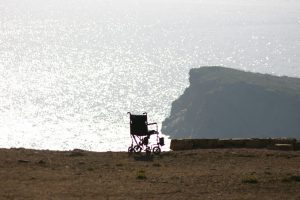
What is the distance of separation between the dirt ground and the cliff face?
14390cm

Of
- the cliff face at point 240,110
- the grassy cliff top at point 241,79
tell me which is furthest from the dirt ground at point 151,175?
the grassy cliff top at point 241,79

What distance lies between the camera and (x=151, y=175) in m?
17.2

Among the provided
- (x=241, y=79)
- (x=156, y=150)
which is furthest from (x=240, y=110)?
(x=156, y=150)

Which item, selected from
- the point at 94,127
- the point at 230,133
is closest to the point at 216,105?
the point at 230,133

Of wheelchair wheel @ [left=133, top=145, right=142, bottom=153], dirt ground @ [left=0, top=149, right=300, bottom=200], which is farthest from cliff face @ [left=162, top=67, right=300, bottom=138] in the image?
dirt ground @ [left=0, top=149, right=300, bottom=200]

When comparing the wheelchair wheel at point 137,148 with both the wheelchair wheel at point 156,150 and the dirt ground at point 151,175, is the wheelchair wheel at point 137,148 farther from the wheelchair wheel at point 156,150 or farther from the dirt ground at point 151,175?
the dirt ground at point 151,175

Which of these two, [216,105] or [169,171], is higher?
[216,105]

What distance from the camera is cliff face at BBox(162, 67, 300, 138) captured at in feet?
542

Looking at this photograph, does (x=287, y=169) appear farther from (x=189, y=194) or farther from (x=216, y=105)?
(x=216, y=105)

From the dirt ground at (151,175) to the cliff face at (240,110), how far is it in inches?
5665

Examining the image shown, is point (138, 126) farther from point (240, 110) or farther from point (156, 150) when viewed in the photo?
point (240, 110)

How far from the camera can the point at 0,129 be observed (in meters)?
166

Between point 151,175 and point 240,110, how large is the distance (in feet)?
522

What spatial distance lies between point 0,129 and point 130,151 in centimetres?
14985
